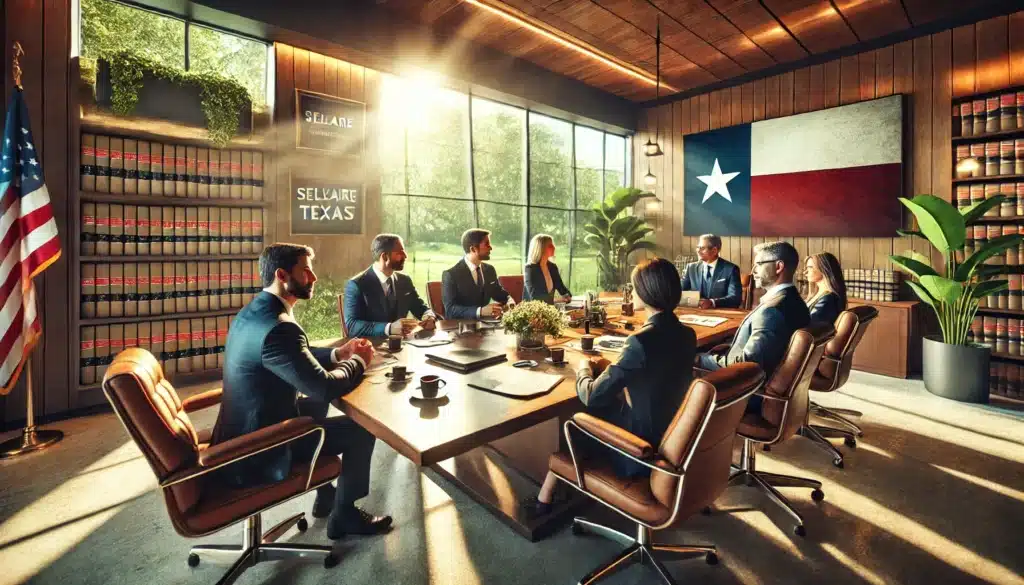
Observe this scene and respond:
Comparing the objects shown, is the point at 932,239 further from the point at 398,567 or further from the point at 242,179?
the point at 242,179

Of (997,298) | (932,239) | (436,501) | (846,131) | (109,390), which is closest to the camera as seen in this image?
(109,390)

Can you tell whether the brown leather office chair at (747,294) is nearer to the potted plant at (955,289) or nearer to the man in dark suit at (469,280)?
the potted plant at (955,289)

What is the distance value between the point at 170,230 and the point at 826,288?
17.1ft

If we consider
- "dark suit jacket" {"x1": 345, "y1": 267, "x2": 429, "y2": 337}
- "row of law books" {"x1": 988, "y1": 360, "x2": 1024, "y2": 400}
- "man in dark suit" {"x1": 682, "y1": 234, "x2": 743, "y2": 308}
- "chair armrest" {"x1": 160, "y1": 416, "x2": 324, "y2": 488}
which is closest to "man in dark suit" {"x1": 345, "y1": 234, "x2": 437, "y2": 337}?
"dark suit jacket" {"x1": 345, "y1": 267, "x2": 429, "y2": 337}

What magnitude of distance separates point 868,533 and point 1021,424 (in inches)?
104

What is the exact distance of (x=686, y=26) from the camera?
5086 mm

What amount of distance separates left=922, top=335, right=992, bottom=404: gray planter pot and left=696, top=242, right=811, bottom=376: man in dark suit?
280 centimetres

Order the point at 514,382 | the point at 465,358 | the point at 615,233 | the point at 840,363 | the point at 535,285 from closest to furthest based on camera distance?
the point at 514,382 → the point at 465,358 → the point at 840,363 → the point at 535,285 → the point at 615,233

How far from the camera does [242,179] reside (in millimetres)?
4508

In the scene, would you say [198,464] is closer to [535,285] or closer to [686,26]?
[535,285]

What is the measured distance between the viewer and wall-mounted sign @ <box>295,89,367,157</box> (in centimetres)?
483

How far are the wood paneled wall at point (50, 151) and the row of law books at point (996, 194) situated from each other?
7.78 m

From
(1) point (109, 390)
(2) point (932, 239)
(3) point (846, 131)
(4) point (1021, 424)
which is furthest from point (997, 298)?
(1) point (109, 390)

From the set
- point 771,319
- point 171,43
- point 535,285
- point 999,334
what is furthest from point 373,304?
point 999,334
